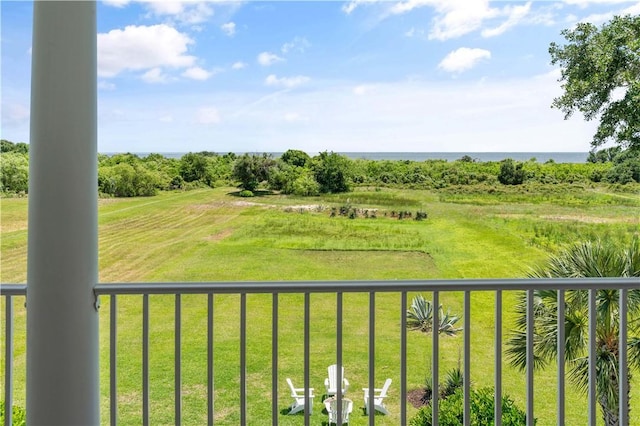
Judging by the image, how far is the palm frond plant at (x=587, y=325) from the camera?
319 cm

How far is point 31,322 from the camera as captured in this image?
68.2 inches

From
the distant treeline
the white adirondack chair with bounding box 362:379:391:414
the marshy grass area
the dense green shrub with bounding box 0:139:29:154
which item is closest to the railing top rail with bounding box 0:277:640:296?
the dense green shrub with bounding box 0:139:29:154

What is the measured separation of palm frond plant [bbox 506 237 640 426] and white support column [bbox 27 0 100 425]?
104 inches

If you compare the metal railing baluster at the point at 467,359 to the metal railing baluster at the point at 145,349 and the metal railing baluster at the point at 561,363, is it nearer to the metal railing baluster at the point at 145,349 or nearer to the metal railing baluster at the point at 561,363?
the metal railing baluster at the point at 561,363

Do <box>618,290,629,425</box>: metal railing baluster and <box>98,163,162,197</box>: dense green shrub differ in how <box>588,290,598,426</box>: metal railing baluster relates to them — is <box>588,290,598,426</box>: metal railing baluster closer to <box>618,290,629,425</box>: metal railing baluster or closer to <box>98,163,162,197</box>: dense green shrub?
<box>618,290,629,425</box>: metal railing baluster

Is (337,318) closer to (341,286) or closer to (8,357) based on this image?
(341,286)

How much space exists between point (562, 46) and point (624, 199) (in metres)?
1.19

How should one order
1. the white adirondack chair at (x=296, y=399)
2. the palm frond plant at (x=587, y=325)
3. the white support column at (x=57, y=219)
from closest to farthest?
the white support column at (x=57, y=219) → the palm frond plant at (x=587, y=325) → the white adirondack chair at (x=296, y=399)

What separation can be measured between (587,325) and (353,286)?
7.13 feet

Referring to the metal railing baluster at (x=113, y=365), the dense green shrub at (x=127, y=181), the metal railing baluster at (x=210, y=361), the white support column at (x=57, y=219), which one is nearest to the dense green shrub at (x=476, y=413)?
the metal railing baluster at (x=210, y=361)

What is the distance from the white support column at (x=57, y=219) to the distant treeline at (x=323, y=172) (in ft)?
6.02

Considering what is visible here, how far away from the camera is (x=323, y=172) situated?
3.78 m

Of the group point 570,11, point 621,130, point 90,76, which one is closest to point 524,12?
point 570,11

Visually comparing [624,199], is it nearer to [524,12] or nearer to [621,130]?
[621,130]
